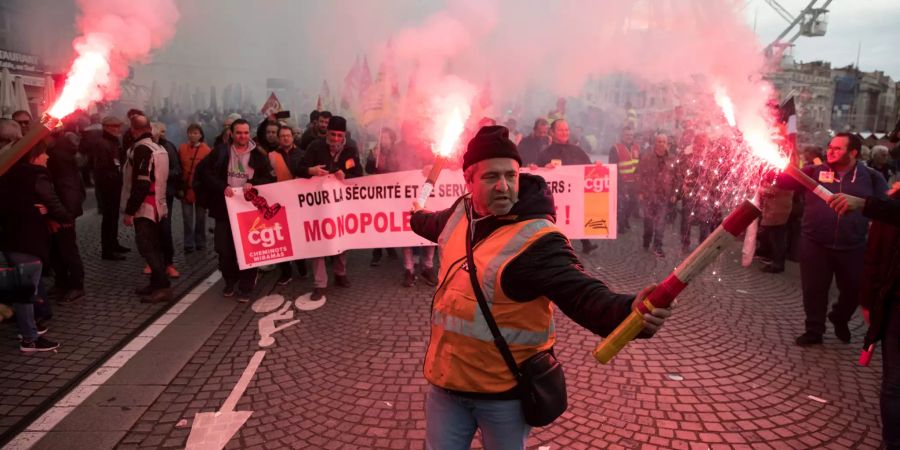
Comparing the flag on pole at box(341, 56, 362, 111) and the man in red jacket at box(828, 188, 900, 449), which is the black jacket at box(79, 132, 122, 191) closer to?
the flag on pole at box(341, 56, 362, 111)

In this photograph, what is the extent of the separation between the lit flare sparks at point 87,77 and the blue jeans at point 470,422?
2889 millimetres

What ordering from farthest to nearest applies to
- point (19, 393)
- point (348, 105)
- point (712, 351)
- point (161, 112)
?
point (161, 112), point (348, 105), point (712, 351), point (19, 393)

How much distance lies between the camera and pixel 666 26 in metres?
5.41

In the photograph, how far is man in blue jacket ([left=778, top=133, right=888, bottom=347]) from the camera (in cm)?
512

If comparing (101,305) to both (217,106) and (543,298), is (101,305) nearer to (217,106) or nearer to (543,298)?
(543,298)

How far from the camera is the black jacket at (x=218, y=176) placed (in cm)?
645

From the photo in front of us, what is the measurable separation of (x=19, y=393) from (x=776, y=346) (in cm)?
654

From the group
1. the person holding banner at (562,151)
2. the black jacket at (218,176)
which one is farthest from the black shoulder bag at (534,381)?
the person holding banner at (562,151)

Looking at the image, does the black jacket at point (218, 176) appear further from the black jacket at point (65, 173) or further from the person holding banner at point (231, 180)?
the black jacket at point (65, 173)

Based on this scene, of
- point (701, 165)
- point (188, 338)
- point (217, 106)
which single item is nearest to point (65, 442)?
point (188, 338)

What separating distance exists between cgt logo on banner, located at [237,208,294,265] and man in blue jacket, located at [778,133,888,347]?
532 centimetres

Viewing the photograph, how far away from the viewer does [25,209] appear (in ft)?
16.2

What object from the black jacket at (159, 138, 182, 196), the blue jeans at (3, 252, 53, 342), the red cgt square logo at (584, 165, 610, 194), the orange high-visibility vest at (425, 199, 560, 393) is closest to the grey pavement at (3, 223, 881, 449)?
the blue jeans at (3, 252, 53, 342)

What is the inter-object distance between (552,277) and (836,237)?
14.9 ft
